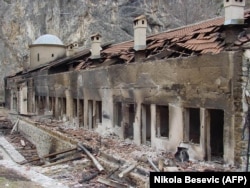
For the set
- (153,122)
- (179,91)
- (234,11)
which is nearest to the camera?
(234,11)

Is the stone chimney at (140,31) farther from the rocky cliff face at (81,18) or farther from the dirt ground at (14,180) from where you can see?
the rocky cliff face at (81,18)

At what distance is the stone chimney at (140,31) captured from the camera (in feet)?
50.4

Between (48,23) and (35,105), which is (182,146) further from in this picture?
(48,23)

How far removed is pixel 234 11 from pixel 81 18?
112 feet

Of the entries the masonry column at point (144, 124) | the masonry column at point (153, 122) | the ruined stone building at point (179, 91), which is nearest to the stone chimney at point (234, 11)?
the ruined stone building at point (179, 91)

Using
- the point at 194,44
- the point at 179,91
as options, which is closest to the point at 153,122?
the point at 179,91

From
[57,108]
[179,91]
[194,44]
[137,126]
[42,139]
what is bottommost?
[42,139]

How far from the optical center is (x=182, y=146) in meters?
12.1

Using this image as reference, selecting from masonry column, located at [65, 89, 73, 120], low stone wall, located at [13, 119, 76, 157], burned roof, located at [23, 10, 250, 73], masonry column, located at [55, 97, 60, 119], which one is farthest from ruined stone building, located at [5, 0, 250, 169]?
masonry column, located at [55, 97, 60, 119]

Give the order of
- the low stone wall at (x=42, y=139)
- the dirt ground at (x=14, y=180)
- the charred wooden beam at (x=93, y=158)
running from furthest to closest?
the low stone wall at (x=42, y=139) → the charred wooden beam at (x=93, y=158) → the dirt ground at (x=14, y=180)

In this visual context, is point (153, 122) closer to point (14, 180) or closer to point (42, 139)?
point (14, 180)

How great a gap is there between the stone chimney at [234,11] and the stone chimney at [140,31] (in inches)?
180

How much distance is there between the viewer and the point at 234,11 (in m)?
11.4

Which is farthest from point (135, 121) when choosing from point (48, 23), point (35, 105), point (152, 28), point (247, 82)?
point (48, 23)
